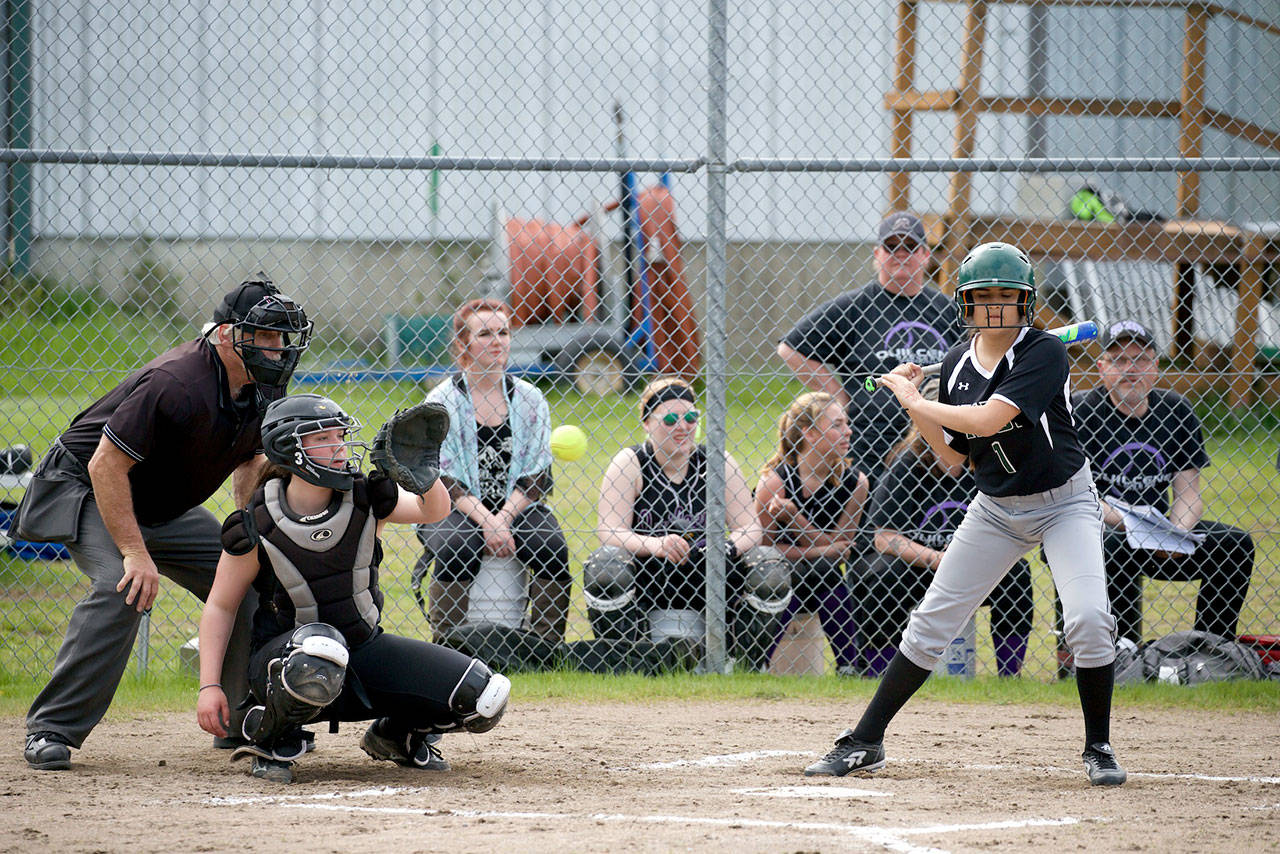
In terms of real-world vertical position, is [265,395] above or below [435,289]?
below

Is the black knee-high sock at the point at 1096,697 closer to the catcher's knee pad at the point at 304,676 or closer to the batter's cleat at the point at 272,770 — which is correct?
the catcher's knee pad at the point at 304,676

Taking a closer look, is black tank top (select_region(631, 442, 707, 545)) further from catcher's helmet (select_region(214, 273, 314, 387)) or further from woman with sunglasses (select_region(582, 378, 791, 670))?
catcher's helmet (select_region(214, 273, 314, 387))

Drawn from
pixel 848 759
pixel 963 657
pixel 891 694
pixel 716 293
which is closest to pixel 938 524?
A: pixel 963 657

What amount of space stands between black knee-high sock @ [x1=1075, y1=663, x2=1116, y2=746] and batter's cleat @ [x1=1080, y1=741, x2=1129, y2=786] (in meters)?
0.03

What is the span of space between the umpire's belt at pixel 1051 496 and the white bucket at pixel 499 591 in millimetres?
2489

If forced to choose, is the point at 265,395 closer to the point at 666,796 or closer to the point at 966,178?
the point at 666,796

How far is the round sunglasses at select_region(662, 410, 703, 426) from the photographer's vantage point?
595cm

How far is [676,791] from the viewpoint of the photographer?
13.0 ft

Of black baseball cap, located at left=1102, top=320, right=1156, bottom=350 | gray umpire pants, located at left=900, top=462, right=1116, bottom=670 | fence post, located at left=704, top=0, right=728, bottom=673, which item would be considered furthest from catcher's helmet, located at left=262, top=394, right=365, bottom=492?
black baseball cap, located at left=1102, top=320, right=1156, bottom=350

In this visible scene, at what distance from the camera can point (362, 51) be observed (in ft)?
37.9

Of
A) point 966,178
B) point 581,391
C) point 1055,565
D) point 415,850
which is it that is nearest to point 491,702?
point 415,850

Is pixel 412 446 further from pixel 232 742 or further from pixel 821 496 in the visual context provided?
pixel 821 496

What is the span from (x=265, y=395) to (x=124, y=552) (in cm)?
68

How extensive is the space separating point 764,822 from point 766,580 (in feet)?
7.93
